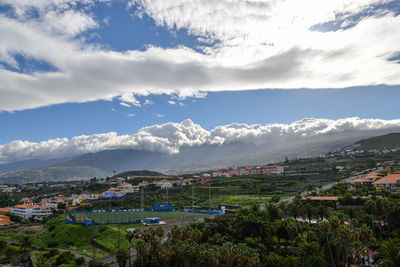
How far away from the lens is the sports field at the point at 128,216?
90125 millimetres

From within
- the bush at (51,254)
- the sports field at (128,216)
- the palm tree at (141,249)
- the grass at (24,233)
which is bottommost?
the grass at (24,233)

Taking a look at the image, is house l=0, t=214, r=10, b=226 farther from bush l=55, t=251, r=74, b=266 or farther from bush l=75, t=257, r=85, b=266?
bush l=75, t=257, r=85, b=266

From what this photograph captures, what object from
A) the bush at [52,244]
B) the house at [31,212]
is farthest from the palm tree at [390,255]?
the house at [31,212]

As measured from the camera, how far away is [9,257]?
6475 cm

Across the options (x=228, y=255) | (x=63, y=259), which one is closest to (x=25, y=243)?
(x=63, y=259)

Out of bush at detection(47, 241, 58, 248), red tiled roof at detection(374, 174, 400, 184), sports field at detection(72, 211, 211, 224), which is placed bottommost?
bush at detection(47, 241, 58, 248)

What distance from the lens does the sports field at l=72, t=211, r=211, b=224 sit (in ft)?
296

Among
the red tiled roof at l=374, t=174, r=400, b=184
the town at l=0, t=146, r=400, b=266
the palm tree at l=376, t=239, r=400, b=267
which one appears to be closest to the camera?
the palm tree at l=376, t=239, r=400, b=267

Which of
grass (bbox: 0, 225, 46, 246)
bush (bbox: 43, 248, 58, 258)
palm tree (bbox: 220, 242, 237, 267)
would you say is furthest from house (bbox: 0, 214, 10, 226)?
palm tree (bbox: 220, 242, 237, 267)

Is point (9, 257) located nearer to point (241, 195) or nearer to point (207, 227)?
point (207, 227)

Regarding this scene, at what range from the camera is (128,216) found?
99.5 m

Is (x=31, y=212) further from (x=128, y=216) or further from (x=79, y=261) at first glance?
(x=79, y=261)

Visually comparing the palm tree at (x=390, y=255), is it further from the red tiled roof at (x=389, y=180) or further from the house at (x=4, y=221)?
the house at (x=4, y=221)

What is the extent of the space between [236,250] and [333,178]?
11845 centimetres
